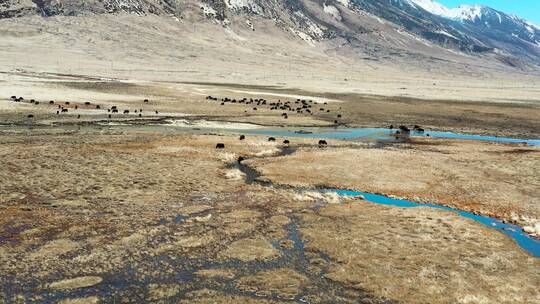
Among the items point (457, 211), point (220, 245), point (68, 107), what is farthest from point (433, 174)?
point (68, 107)

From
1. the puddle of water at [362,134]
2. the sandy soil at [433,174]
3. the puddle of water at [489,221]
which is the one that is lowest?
the puddle of water at [489,221]

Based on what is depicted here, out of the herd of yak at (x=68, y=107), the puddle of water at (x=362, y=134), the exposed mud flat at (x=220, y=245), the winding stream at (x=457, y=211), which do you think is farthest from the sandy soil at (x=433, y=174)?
the herd of yak at (x=68, y=107)

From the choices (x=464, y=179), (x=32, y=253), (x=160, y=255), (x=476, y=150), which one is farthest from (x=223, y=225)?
(x=476, y=150)

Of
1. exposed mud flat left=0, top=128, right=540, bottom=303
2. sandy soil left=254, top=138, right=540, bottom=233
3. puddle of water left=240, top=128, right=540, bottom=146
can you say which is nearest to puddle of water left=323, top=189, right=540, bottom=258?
sandy soil left=254, top=138, right=540, bottom=233

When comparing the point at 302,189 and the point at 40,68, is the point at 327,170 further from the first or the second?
the point at 40,68

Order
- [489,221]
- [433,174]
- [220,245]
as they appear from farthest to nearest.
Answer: [433,174] < [489,221] < [220,245]

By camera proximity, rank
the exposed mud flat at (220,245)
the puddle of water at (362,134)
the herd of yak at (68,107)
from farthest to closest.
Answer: the herd of yak at (68,107) < the puddle of water at (362,134) < the exposed mud flat at (220,245)

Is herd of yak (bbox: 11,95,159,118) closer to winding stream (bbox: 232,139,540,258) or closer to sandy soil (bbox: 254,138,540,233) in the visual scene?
sandy soil (bbox: 254,138,540,233)

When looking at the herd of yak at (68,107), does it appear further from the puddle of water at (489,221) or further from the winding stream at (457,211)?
the puddle of water at (489,221)

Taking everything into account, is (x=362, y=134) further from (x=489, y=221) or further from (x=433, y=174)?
(x=489, y=221)
